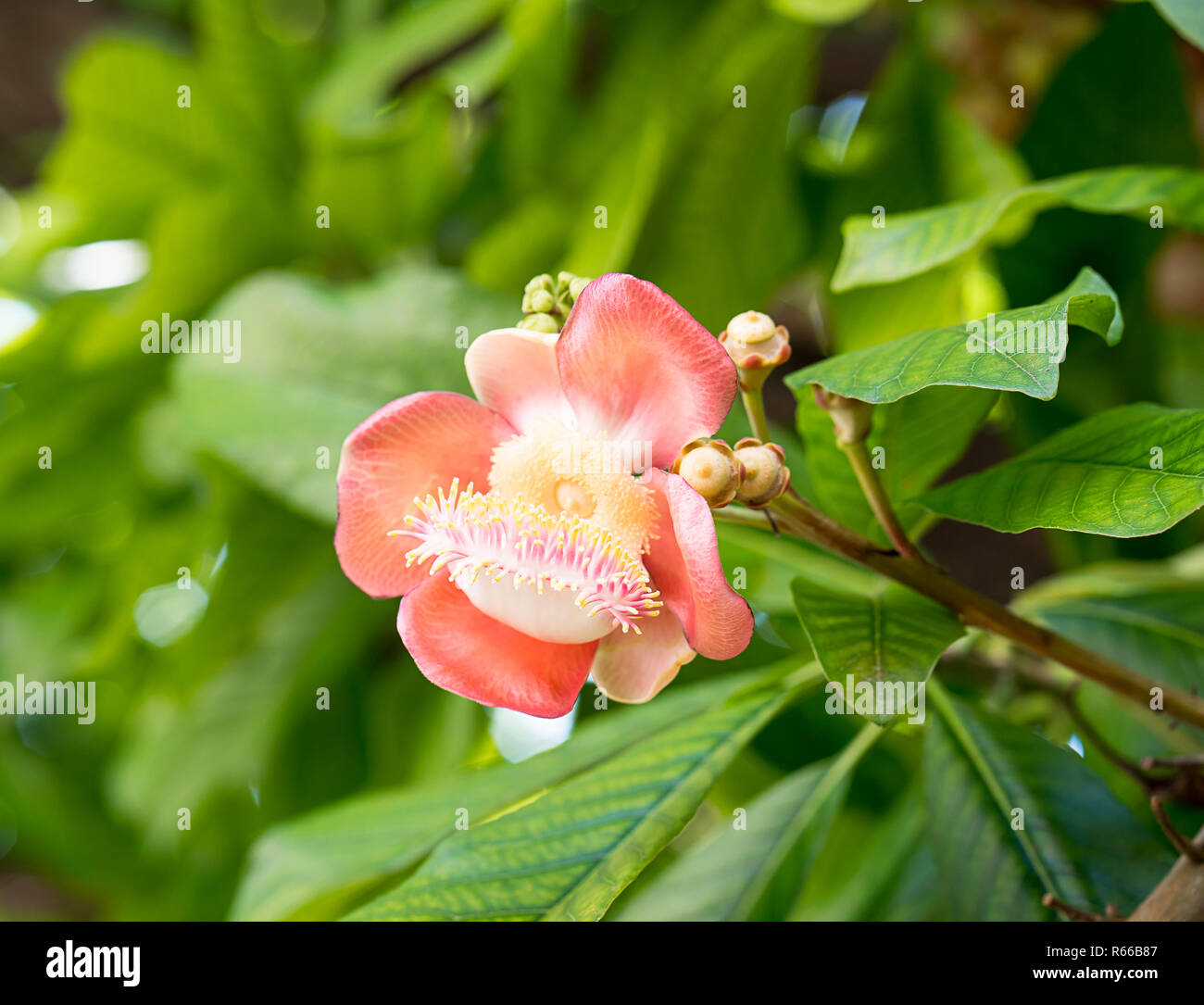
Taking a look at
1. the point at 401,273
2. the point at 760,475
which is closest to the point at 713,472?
the point at 760,475

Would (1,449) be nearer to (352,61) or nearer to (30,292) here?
(30,292)

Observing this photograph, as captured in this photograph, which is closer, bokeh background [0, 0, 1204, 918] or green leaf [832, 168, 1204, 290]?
green leaf [832, 168, 1204, 290]

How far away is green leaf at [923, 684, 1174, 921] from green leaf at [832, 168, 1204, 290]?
0.80ft

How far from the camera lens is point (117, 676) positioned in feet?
3.97

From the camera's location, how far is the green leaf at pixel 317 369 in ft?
2.22

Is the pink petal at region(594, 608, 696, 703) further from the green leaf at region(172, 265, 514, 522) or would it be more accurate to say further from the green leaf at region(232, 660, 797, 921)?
the green leaf at region(172, 265, 514, 522)

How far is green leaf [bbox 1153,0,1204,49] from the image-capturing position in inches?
20.4

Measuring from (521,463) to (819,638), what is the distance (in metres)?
0.13

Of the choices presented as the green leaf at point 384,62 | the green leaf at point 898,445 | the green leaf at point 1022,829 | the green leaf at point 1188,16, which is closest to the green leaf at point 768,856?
the green leaf at point 1022,829

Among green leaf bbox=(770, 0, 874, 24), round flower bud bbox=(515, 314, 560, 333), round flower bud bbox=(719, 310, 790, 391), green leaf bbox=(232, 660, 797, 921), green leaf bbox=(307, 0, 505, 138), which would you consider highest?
green leaf bbox=(307, 0, 505, 138)

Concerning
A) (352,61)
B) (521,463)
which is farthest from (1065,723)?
(352,61)

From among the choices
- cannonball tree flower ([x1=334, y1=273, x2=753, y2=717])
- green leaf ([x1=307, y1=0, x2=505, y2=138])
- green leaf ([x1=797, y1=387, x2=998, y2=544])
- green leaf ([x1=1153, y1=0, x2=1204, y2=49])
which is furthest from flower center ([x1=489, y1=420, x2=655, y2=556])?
green leaf ([x1=307, y1=0, x2=505, y2=138])

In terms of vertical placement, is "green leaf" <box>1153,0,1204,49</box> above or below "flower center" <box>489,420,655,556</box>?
above

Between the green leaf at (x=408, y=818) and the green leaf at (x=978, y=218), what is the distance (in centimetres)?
22
